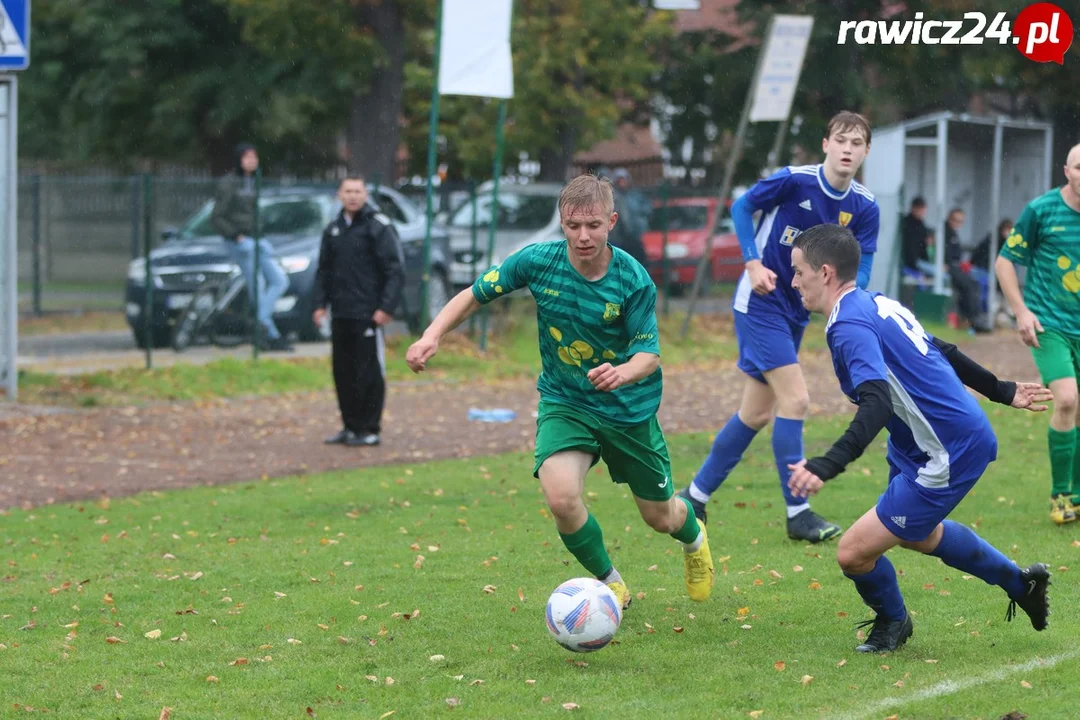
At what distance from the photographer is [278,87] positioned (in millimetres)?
29016

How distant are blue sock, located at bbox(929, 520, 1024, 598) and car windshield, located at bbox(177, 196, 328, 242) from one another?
1181cm

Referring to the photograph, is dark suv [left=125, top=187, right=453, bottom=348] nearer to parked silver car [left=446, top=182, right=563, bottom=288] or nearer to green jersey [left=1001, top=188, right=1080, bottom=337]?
parked silver car [left=446, top=182, right=563, bottom=288]

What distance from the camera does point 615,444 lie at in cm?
577

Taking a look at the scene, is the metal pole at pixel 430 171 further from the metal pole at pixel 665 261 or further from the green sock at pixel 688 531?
the green sock at pixel 688 531

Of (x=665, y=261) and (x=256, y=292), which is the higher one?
(x=665, y=261)

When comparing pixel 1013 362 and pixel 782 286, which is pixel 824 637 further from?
pixel 1013 362

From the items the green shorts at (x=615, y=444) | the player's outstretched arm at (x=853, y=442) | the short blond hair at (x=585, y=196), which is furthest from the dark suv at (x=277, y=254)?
the player's outstretched arm at (x=853, y=442)

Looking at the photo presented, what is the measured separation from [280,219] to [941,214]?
10762mm

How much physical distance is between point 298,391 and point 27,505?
5.53 m

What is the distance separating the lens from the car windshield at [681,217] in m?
21.2

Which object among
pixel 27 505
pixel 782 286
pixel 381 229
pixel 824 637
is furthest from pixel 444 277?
pixel 824 637

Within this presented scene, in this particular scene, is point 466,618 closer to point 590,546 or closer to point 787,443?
point 590,546

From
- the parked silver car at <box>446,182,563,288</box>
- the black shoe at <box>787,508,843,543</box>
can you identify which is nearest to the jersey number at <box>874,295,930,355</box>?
the black shoe at <box>787,508,843,543</box>

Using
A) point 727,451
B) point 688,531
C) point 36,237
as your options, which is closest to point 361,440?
point 727,451
